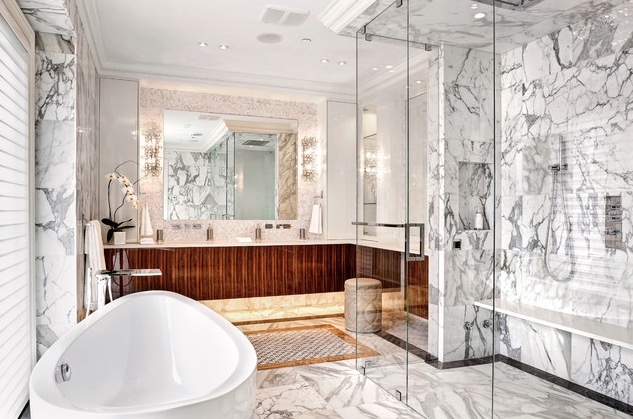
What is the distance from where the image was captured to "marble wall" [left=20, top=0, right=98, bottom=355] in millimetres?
2670

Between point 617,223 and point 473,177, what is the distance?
2.35 ft

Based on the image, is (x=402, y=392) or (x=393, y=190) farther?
(x=393, y=190)

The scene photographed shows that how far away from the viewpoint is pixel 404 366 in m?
2.81

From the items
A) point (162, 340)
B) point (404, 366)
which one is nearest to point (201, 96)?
point (162, 340)

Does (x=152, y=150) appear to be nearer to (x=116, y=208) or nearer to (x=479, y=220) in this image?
(x=116, y=208)

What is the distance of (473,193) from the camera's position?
2.47 m

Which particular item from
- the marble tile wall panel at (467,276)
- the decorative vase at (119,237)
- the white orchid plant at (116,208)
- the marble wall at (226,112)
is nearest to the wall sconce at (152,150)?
the marble wall at (226,112)

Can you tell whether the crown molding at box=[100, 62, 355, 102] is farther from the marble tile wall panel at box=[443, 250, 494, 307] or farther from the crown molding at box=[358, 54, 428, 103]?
the marble tile wall panel at box=[443, 250, 494, 307]

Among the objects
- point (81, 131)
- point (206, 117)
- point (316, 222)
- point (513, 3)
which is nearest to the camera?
point (513, 3)

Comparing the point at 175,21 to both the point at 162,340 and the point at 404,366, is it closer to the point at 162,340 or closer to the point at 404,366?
the point at 162,340

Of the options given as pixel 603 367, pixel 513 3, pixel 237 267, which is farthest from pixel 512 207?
pixel 237 267

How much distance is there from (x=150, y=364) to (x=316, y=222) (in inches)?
109

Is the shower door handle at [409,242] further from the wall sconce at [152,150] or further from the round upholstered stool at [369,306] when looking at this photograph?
the wall sconce at [152,150]

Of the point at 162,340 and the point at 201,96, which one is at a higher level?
the point at 201,96
